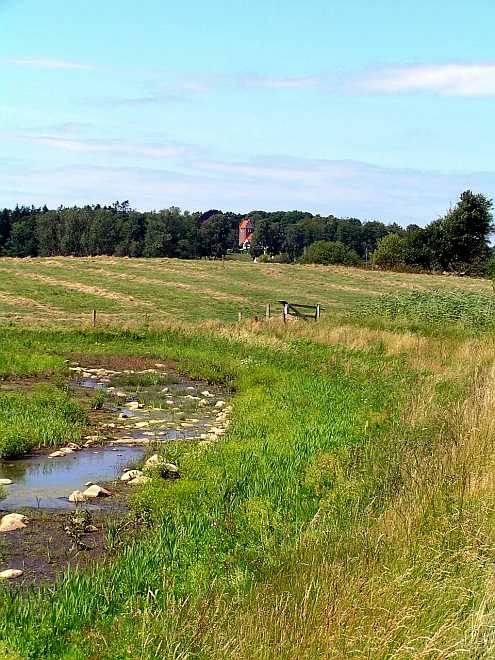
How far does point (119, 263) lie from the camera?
67.9 metres

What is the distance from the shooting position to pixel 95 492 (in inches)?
436

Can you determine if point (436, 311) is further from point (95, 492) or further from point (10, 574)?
point (10, 574)

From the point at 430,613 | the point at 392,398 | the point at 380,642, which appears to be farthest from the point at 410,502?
the point at 392,398

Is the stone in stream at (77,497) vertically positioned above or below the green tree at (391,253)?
below

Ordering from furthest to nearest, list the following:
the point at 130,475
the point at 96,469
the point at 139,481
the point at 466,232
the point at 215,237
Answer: the point at 215,237 < the point at 466,232 < the point at 96,469 < the point at 130,475 < the point at 139,481

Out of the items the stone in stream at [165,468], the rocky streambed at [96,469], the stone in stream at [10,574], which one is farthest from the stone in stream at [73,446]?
the stone in stream at [10,574]

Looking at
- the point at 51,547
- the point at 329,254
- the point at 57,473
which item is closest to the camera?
the point at 51,547

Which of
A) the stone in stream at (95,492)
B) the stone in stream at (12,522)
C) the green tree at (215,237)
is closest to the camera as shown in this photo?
the stone in stream at (12,522)

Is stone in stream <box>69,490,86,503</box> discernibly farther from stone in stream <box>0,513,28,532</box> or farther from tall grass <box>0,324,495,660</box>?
stone in stream <box>0,513,28,532</box>

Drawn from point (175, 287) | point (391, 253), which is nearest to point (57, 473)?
point (175, 287)

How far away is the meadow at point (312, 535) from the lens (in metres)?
5.38

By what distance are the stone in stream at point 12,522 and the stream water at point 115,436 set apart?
31.3 inches

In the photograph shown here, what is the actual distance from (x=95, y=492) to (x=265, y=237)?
14314 centimetres

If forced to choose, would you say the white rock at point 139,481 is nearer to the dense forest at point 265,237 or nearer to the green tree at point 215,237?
the dense forest at point 265,237
